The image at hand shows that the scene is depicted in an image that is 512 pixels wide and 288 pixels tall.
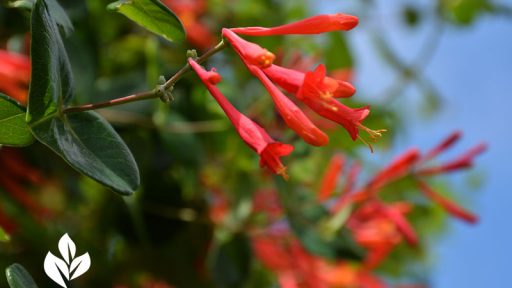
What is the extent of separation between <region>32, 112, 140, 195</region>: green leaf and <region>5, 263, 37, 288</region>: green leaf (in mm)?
67

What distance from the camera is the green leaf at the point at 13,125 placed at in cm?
46

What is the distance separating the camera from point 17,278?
39 cm

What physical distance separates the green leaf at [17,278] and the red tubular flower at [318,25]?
0.19m

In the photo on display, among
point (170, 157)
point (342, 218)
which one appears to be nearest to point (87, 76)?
point (170, 157)

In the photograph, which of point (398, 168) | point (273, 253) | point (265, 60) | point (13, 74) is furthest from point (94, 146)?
point (273, 253)

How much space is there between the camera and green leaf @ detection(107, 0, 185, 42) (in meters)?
0.49

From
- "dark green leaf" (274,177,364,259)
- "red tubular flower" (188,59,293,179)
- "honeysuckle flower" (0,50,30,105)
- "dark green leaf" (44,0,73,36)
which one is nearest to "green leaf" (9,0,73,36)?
"dark green leaf" (44,0,73,36)

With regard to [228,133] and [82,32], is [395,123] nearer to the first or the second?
[228,133]

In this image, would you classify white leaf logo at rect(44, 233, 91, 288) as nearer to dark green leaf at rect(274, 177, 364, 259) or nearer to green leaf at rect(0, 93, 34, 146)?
green leaf at rect(0, 93, 34, 146)

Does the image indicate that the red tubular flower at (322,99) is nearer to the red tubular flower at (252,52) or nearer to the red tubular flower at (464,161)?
the red tubular flower at (252,52)

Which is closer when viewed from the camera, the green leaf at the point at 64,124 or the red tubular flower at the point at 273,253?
the green leaf at the point at 64,124

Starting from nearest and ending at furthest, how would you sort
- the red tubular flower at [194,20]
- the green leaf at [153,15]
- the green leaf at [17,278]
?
the green leaf at [17,278] < the green leaf at [153,15] < the red tubular flower at [194,20]

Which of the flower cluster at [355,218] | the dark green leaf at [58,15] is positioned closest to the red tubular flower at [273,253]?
the flower cluster at [355,218]

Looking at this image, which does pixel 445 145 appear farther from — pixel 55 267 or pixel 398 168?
pixel 55 267
